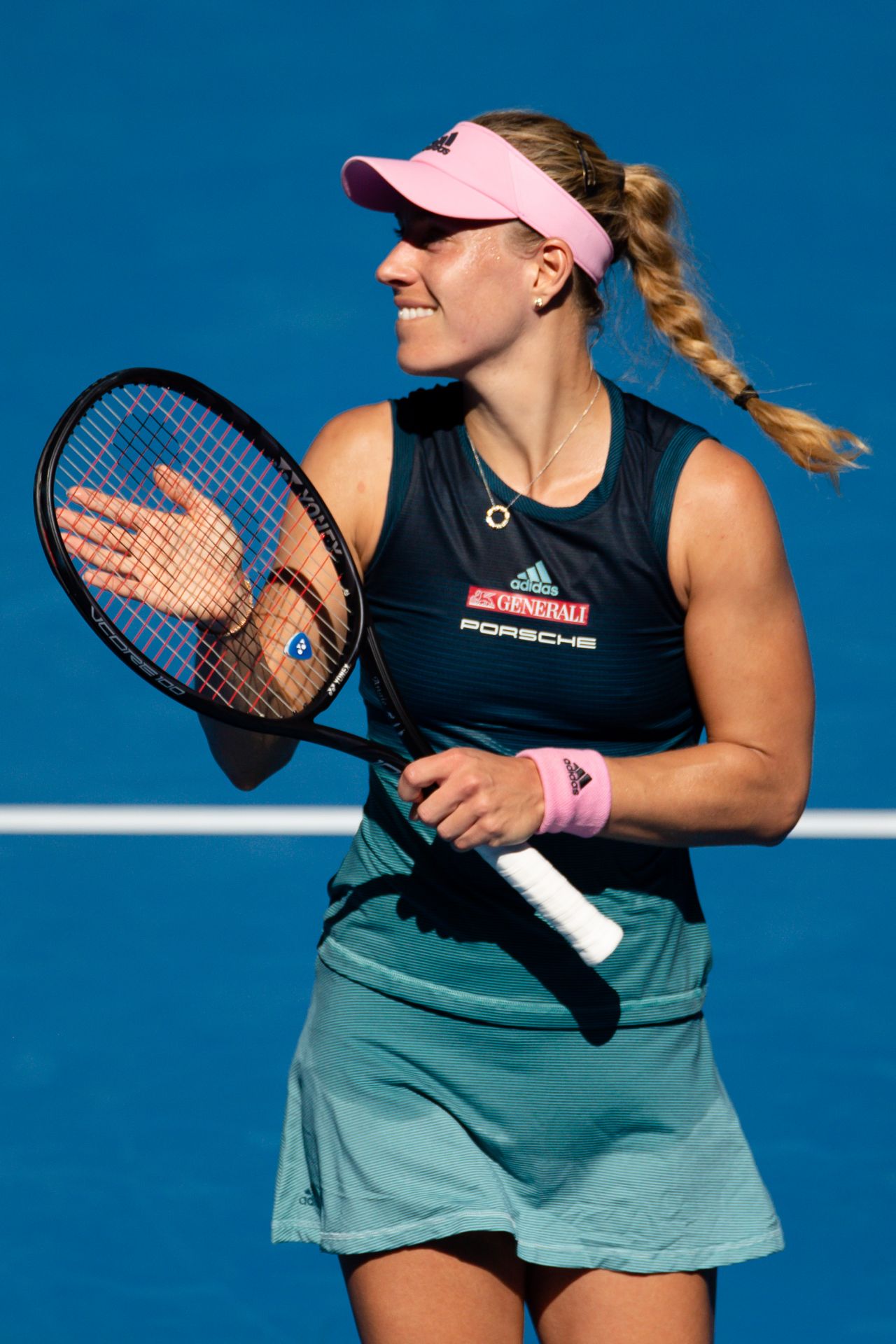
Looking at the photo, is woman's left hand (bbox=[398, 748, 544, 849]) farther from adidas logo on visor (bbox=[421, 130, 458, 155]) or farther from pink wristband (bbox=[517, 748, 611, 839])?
adidas logo on visor (bbox=[421, 130, 458, 155])

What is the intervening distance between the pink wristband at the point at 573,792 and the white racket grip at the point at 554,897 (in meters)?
0.05

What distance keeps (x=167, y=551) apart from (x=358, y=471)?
0.84ft

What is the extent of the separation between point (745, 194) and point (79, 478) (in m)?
4.66

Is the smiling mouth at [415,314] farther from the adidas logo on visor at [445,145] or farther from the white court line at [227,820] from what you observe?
the white court line at [227,820]

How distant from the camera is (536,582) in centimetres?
210

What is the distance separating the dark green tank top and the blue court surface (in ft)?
1.30

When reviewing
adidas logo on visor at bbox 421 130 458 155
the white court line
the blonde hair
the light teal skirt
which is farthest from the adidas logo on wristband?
the white court line

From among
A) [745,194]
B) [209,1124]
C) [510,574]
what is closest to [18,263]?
[745,194]

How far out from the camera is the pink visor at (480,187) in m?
2.09

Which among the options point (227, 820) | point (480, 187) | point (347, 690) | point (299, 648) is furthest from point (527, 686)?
point (347, 690)

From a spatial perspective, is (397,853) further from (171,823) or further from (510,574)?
(171,823)

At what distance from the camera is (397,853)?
2158 mm

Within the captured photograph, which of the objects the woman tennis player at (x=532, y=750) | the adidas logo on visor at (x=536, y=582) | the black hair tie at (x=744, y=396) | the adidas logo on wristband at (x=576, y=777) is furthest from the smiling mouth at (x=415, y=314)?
the adidas logo on wristband at (x=576, y=777)

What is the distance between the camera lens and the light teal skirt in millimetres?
2107
